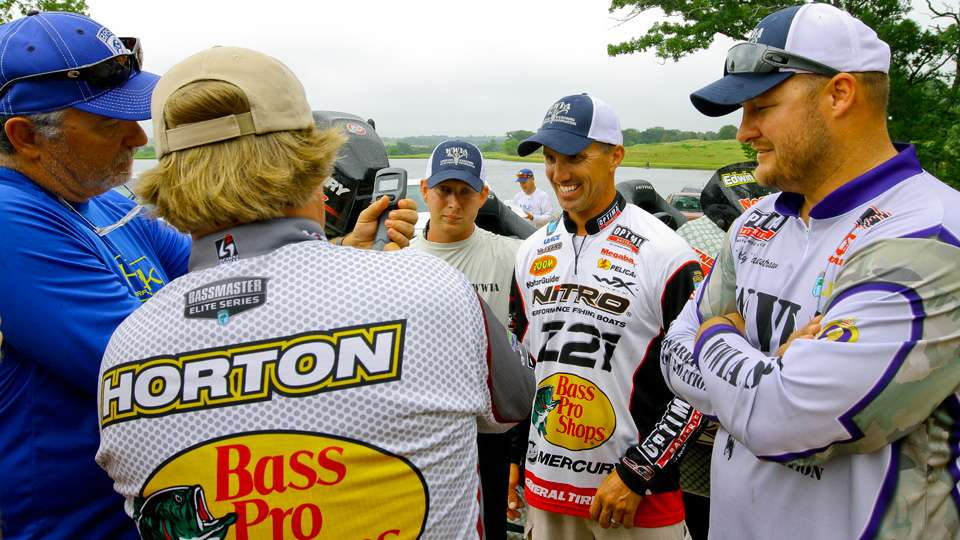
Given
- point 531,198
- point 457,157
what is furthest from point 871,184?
point 531,198

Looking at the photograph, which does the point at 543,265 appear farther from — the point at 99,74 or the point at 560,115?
the point at 99,74

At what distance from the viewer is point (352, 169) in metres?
2.38

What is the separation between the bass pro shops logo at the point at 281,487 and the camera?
1.24 m

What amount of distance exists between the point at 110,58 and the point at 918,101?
1636 cm

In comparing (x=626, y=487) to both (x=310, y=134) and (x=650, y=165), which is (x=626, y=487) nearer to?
(x=310, y=134)

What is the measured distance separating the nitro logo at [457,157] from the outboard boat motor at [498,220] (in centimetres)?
132

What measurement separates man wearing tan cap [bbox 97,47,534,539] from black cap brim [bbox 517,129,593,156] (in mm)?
1706

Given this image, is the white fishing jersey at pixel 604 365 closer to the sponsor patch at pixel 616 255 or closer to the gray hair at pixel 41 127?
the sponsor patch at pixel 616 255

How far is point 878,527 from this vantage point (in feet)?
4.90

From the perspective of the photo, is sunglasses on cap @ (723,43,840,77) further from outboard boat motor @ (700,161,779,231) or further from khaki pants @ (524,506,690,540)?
outboard boat motor @ (700,161,779,231)

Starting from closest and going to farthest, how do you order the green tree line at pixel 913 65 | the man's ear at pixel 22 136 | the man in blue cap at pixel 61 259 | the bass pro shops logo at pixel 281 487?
the bass pro shops logo at pixel 281 487 < the man in blue cap at pixel 61 259 < the man's ear at pixel 22 136 < the green tree line at pixel 913 65

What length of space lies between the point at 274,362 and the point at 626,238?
1929 millimetres

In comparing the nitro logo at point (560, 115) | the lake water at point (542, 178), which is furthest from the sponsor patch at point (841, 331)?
the lake water at point (542, 178)

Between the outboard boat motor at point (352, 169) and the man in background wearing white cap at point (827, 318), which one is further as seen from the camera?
the outboard boat motor at point (352, 169)
